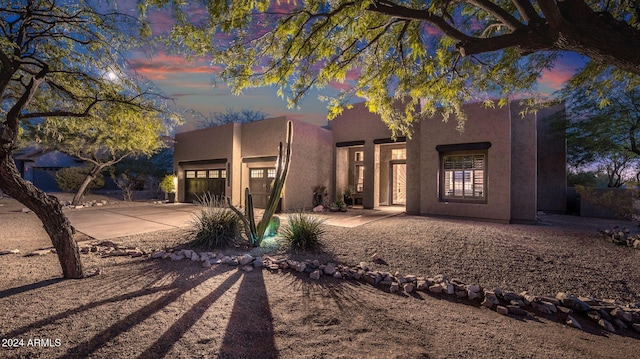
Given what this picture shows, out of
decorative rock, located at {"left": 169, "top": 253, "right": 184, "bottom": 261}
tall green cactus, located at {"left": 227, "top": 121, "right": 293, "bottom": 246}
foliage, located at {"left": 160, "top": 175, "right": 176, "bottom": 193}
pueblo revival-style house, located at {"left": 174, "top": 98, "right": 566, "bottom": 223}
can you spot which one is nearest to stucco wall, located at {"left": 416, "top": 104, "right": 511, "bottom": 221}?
pueblo revival-style house, located at {"left": 174, "top": 98, "right": 566, "bottom": 223}

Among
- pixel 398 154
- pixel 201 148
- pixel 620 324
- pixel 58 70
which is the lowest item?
pixel 620 324

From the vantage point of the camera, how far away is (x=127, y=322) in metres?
2.64

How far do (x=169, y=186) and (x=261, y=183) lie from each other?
289 inches

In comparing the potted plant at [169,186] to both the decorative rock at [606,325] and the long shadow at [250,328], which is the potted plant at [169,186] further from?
the decorative rock at [606,325]

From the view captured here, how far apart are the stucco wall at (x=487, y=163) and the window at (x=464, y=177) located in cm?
35

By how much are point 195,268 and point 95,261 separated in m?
1.82

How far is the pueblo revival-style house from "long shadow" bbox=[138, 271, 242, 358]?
921 centimetres

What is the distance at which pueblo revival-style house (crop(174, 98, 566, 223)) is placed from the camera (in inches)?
396

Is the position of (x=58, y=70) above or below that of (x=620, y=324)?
above

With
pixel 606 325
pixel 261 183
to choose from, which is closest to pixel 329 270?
pixel 606 325

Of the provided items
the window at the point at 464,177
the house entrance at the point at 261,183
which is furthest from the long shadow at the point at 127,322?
the window at the point at 464,177

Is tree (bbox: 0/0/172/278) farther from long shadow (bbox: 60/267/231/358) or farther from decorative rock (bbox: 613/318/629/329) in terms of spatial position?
decorative rock (bbox: 613/318/629/329)

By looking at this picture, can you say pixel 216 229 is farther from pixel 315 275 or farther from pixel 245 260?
pixel 315 275

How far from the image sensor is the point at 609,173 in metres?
16.3
